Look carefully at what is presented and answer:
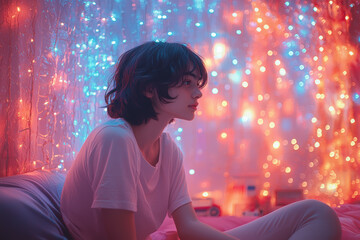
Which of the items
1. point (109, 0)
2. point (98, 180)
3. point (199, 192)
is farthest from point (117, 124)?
point (199, 192)

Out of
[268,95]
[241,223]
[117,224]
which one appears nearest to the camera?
[117,224]

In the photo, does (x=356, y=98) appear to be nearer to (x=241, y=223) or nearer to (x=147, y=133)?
(x=241, y=223)

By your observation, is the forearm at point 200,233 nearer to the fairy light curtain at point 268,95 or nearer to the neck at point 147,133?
the neck at point 147,133

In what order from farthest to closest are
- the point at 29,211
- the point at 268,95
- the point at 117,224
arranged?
the point at 268,95 → the point at 29,211 → the point at 117,224

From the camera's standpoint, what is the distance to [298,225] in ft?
3.27

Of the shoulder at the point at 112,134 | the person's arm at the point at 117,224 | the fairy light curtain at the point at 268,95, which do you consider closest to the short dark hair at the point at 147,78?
the shoulder at the point at 112,134

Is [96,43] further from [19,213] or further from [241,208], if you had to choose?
[241,208]

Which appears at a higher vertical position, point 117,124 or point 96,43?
point 96,43

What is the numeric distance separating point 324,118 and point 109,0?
5.89 feet

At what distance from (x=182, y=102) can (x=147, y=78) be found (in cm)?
13

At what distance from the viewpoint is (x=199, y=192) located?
2453 mm

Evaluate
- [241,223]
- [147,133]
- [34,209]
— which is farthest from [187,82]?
[241,223]

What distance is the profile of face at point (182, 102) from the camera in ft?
3.26

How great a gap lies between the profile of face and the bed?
44 centimetres
